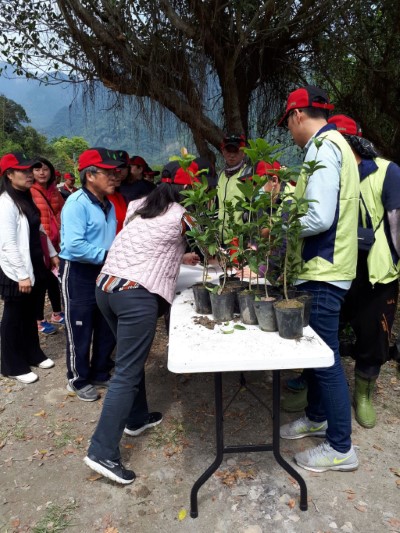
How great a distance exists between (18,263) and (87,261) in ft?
2.16

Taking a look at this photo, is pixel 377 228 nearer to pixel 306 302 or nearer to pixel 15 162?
pixel 306 302

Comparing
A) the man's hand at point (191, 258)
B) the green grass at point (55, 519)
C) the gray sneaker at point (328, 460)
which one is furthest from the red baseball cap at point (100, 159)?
the gray sneaker at point (328, 460)

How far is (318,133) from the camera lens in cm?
190

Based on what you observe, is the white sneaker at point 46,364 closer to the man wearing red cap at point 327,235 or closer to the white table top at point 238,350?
the white table top at point 238,350

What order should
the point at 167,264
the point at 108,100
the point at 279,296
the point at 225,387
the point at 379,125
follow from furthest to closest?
1. the point at 379,125
2. the point at 108,100
3. the point at 225,387
4. the point at 167,264
5. the point at 279,296

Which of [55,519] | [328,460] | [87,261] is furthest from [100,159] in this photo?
[328,460]

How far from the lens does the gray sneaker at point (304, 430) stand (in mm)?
2428

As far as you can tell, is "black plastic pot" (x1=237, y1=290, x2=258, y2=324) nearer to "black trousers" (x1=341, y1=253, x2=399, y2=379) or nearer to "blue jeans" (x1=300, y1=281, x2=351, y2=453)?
"blue jeans" (x1=300, y1=281, x2=351, y2=453)

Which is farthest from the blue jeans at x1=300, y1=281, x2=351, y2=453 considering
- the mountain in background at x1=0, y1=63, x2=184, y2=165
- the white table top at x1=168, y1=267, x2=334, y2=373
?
the mountain in background at x1=0, y1=63, x2=184, y2=165

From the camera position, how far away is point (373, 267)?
2297mm

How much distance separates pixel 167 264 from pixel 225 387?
1473mm

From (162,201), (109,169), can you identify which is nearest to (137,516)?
(162,201)

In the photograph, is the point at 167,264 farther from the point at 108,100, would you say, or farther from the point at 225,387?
the point at 108,100

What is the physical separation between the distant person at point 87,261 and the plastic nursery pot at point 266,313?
1317 millimetres
